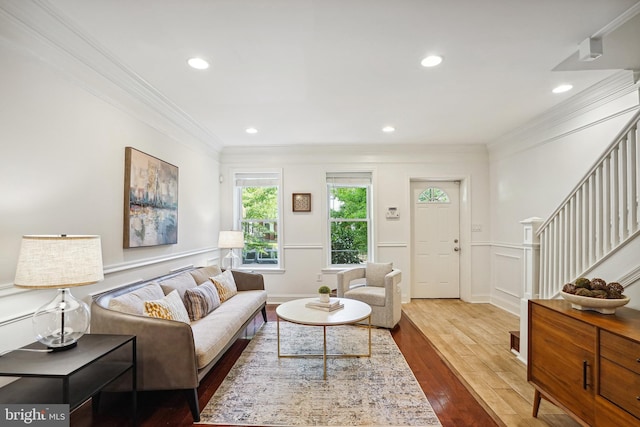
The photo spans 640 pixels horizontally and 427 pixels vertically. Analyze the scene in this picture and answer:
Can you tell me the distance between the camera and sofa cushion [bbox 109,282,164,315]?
87.2 inches

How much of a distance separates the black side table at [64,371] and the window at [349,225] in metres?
3.70

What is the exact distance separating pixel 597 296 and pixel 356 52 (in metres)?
2.20

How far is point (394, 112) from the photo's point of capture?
3.63m

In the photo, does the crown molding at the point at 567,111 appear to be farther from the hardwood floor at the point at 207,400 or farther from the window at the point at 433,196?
the hardwood floor at the point at 207,400

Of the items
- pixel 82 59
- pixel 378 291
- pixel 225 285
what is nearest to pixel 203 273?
pixel 225 285

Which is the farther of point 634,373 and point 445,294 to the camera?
point 445,294

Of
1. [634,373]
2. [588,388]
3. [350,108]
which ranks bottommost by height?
[588,388]

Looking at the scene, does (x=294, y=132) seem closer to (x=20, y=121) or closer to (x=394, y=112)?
(x=394, y=112)

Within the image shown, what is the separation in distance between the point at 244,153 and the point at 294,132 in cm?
124

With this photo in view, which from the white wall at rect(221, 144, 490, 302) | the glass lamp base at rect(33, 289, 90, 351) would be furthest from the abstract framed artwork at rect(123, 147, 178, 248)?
the white wall at rect(221, 144, 490, 302)

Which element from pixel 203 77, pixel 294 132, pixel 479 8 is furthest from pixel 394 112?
pixel 203 77

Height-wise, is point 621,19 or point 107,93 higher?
point 621,19

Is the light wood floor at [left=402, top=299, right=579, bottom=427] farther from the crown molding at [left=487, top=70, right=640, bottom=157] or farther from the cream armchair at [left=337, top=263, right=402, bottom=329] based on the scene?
the crown molding at [left=487, top=70, right=640, bottom=157]

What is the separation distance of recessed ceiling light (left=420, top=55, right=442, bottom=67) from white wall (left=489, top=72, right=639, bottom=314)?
64.3 inches
